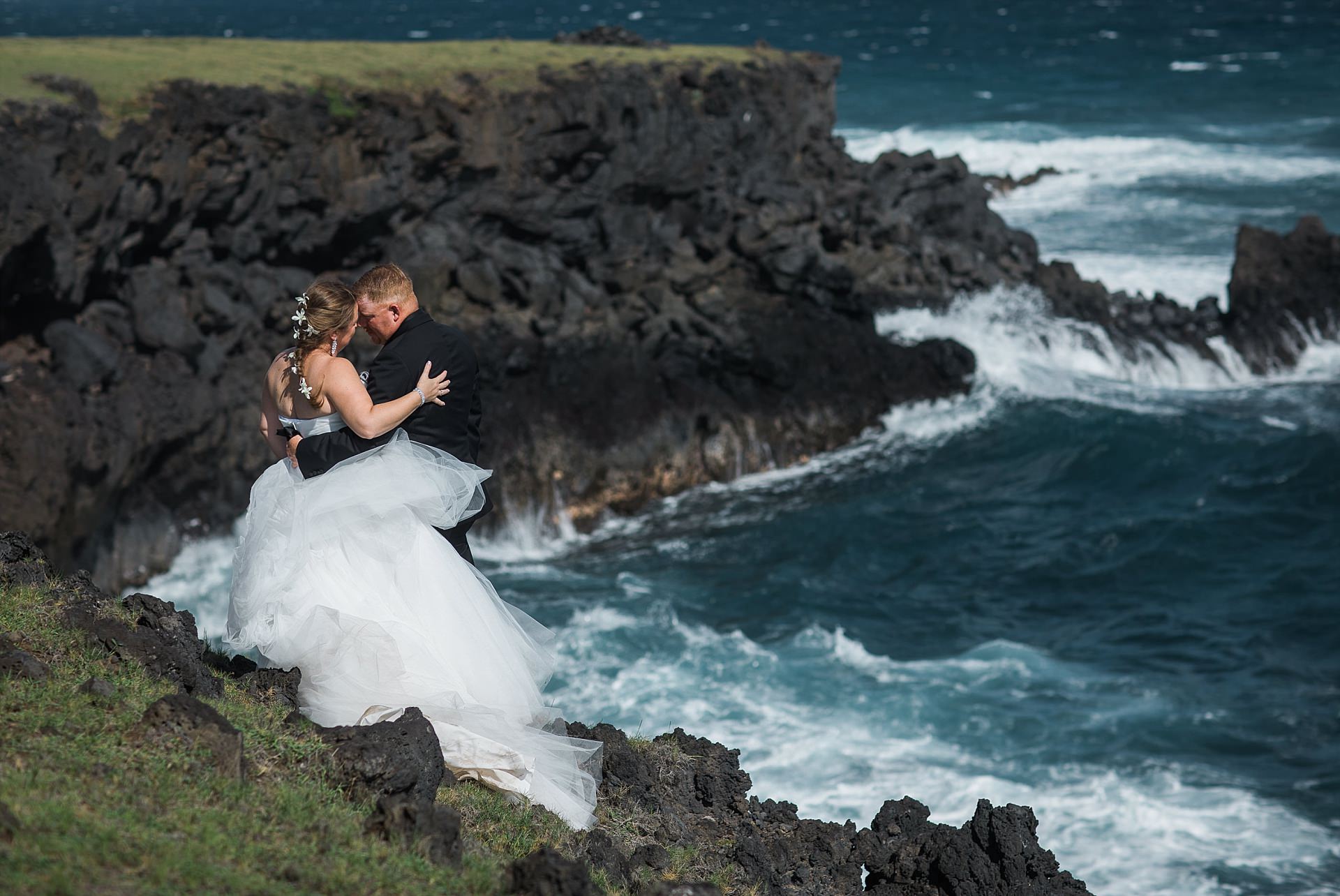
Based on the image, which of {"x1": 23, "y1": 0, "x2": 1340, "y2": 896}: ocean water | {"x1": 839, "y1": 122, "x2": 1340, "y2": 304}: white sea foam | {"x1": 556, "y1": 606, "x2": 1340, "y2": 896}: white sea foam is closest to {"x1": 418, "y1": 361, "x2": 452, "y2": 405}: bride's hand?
{"x1": 556, "y1": 606, "x2": 1340, "y2": 896}: white sea foam

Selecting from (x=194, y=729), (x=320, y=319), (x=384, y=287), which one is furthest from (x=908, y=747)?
(x=194, y=729)

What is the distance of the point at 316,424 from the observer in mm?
6863

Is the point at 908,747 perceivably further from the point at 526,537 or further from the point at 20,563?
the point at 20,563

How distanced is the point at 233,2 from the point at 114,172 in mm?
150370

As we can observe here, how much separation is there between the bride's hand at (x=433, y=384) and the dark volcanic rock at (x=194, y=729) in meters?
1.96

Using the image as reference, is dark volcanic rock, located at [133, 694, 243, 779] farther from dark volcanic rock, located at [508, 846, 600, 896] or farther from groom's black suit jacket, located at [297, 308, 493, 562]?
groom's black suit jacket, located at [297, 308, 493, 562]

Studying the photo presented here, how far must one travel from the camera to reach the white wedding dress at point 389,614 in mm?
6641

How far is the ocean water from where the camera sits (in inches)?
508

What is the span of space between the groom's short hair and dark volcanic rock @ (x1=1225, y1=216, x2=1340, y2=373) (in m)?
27.5

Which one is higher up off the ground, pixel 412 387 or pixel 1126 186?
pixel 412 387

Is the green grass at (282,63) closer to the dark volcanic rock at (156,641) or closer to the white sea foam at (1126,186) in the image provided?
the dark volcanic rock at (156,641)

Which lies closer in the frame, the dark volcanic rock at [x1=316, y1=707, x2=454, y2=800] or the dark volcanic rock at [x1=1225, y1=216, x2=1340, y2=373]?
the dark volcanic rock at [x1=316, y1=707, x2=454, y2=800]

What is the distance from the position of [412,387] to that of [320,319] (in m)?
0.60

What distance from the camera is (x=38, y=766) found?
535 centimetres
